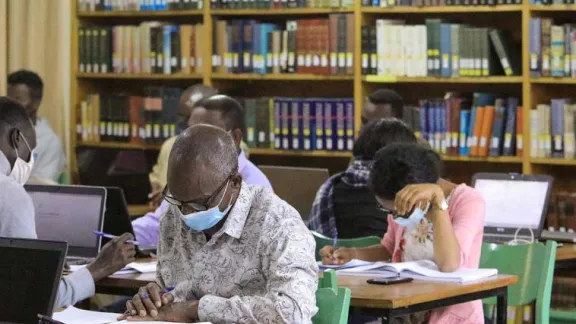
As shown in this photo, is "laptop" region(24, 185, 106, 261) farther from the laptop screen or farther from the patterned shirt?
the laptop screen

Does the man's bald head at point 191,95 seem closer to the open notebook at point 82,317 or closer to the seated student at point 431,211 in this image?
the seated student at point 431,211

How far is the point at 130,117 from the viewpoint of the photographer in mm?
7715

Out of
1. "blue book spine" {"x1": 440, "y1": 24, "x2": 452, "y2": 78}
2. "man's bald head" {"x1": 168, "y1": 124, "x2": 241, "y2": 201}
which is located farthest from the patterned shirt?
"blue book spine" {"x1": 440, "y1": 24, "x2": 452, "y2": 78}

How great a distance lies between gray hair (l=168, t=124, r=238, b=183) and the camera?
108 inches

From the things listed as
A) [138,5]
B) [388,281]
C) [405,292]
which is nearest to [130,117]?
[138,5]

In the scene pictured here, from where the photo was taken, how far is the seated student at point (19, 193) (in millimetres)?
3209

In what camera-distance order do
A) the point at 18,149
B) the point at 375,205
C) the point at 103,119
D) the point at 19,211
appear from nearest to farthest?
the point at 19,211
the point at 18,149
the point at 375,205
the point at 103,119

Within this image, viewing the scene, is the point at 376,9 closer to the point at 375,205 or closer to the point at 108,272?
the point at 375,205

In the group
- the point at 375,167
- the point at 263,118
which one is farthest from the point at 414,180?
the point at 263,118

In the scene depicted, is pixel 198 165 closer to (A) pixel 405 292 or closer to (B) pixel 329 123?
(A) pixel 405 292

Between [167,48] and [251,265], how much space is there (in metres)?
4.90

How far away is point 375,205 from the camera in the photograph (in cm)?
518

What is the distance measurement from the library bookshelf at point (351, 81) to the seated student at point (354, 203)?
1.64m

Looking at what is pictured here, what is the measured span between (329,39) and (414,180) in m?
3.27
